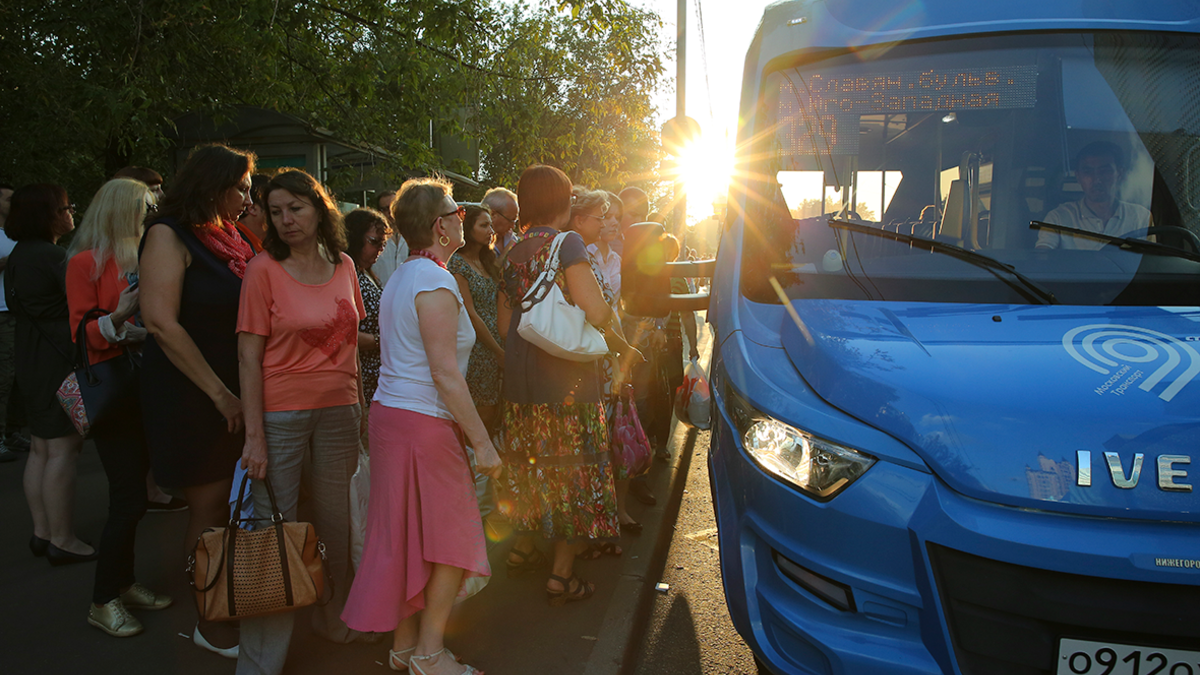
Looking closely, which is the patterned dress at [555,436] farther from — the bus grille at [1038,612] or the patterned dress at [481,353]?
the bus grille at [1038,612]

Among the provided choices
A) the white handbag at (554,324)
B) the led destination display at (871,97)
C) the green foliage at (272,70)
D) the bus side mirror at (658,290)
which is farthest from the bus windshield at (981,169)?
the green foliage at (272,70)

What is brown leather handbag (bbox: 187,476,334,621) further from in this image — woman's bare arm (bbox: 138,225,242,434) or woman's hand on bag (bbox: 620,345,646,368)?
woman's hand on bag (bbox: 620,345,646,368)

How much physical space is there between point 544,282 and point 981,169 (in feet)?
5.75

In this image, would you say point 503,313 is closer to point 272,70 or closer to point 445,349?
point 445,349

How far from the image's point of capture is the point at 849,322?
220 cm

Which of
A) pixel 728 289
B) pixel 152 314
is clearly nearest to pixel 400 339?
pixel 152 314

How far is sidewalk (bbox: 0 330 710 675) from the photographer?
3.04m

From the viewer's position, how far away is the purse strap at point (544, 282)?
3.25m

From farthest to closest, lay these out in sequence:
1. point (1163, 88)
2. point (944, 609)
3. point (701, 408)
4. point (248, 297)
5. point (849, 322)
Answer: point (701, 408)
point (248, 297)
point (1163, 88)
point (849, 322)
point (944, 609)

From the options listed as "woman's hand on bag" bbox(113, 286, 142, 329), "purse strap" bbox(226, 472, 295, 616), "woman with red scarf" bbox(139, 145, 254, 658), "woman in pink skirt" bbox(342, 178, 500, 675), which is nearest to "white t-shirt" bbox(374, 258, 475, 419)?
"woman in pink skirt" bbox(342, 178, 500, 675)

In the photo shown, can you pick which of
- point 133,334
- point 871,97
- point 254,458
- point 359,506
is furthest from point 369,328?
point 871,97

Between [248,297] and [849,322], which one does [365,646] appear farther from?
[849,322]

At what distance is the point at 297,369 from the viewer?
2881 millimetres

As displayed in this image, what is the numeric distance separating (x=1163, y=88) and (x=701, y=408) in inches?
99.7
